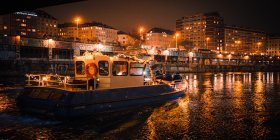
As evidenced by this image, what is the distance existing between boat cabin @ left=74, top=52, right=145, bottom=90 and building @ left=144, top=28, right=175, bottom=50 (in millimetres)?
154532

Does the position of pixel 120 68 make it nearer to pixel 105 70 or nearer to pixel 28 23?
pixel 105 70

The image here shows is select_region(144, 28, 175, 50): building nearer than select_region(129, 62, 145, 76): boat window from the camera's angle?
No

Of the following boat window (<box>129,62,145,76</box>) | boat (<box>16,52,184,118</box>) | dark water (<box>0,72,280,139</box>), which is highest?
boat window (<box>129,62,145,76</box>)

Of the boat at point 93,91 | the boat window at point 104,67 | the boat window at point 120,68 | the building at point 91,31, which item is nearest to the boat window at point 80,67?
the boat at point 93,91

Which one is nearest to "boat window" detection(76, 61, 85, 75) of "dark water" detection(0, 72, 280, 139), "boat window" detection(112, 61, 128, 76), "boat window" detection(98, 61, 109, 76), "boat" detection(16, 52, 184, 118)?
"boat" detection(16, 52, 184, 118)

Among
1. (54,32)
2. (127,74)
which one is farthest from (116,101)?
(54,32)

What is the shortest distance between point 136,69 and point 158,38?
161 m

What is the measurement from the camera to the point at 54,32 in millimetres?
155375

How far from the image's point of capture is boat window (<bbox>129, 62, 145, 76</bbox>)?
18234mm

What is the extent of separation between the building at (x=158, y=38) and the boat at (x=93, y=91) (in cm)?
15401

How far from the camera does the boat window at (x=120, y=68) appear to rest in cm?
1728

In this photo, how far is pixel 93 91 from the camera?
50.9 ft

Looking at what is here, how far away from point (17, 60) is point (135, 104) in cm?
4456

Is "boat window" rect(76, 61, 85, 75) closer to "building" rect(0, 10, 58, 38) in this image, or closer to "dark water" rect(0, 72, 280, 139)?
"dark water" rect(0, 72, 280, 139)
